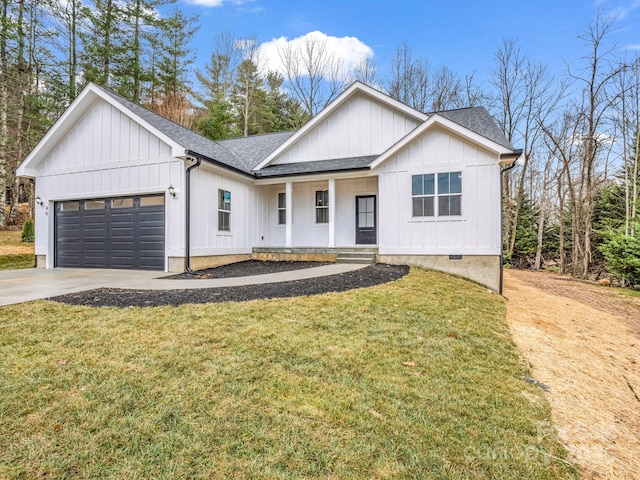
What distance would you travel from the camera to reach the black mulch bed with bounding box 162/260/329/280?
8.57 metres

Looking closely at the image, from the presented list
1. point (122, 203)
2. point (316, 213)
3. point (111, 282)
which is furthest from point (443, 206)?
point (122, 203)

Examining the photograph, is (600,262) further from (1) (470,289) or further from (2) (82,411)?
(2) (82,411)

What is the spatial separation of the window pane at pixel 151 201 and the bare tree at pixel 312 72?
1604 centimetres

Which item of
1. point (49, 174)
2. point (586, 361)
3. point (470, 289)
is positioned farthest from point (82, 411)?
point (49, 174)

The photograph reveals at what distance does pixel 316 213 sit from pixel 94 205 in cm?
740

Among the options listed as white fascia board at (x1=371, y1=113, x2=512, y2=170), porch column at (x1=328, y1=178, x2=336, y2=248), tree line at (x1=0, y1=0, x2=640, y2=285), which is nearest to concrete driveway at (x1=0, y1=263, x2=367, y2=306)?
porch column at (x1=328, y1=178, x2=336, y2=248)

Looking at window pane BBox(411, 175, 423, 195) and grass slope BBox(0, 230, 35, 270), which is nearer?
window pane BBox(411, 175, 423, 195)

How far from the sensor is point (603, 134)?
16359 mm

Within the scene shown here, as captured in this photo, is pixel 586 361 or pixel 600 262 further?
pixel 600 262

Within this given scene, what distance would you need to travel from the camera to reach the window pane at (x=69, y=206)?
35.7 feet

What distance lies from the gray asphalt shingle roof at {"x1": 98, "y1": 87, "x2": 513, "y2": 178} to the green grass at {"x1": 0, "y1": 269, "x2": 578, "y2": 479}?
650 cm

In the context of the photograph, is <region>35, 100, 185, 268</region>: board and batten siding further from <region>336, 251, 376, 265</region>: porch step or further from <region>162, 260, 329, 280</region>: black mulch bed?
<region>336, 251, 376, 265</region>: porch step

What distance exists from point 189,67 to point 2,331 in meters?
23.1

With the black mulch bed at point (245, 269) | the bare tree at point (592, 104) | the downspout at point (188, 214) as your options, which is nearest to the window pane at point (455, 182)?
the black mulch bed at point (245, 269)
